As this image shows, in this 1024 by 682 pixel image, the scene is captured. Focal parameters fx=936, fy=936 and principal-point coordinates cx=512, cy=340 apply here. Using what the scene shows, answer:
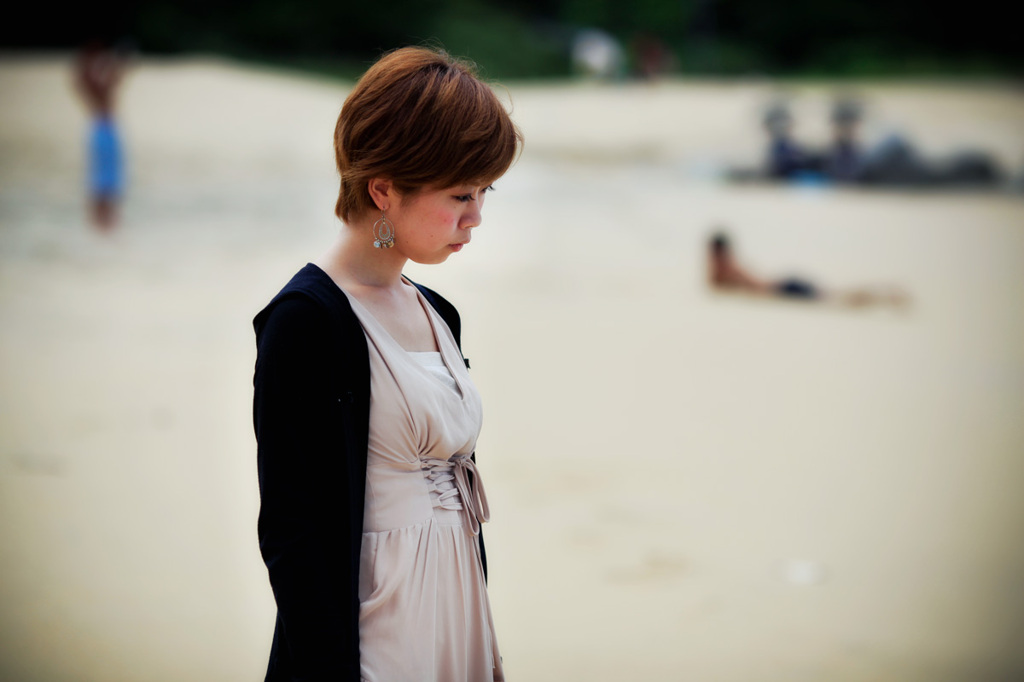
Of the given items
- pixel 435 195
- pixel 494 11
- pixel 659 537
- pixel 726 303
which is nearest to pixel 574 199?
pixel 726 303

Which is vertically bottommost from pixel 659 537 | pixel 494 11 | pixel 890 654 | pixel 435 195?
pixel 890 654

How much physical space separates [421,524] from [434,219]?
19.4 inches

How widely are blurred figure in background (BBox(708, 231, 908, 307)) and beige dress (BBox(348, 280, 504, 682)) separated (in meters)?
7.99

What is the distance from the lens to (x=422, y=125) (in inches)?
54.4

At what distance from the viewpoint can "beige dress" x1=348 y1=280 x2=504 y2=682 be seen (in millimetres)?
1451

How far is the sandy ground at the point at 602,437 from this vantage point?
356 cm

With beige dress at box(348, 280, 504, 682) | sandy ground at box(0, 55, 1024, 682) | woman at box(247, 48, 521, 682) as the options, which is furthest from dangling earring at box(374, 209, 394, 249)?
sandy ground at box(0, 55, 1024, 682)

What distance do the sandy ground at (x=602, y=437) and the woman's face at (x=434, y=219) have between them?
2.20 meters

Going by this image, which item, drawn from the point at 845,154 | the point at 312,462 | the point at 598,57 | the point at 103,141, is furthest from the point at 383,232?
the point at 598,57

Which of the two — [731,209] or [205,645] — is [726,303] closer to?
[731,209]

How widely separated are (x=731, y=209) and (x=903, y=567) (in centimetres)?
996

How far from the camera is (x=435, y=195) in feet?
4.80

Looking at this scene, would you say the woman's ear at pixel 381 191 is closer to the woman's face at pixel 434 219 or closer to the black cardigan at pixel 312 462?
the woman's face at pixel 434 219

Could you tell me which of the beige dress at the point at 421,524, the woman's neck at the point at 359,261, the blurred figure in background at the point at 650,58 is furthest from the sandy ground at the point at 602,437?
the blurred figure in background at the point at 650,58
